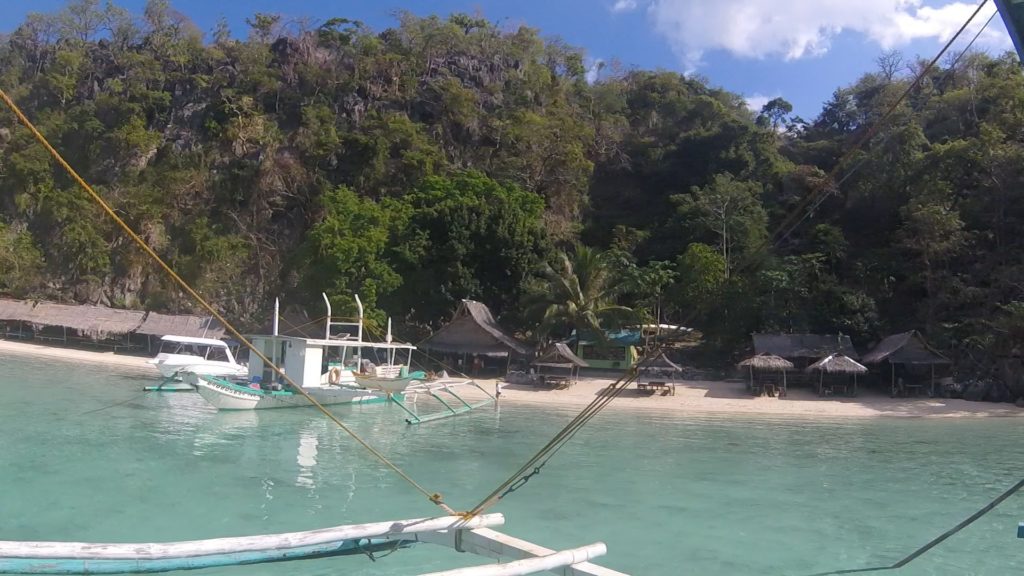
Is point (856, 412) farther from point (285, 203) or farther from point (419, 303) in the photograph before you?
point (285, 203)

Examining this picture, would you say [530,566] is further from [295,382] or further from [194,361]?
[194,361]

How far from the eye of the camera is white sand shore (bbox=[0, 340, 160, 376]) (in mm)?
26641

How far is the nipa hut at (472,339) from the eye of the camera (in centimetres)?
2562

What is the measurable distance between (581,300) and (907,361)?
33.9ft

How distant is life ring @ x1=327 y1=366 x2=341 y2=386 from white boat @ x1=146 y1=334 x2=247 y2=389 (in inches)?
158

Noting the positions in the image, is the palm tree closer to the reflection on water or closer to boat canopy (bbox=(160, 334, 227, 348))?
boat canopy (bbox=(160, 334, 227, 348))

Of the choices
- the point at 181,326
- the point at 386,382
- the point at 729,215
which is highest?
the point at 729,215

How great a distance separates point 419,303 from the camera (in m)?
29.1

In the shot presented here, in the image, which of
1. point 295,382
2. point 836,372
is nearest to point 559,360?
point 836,372

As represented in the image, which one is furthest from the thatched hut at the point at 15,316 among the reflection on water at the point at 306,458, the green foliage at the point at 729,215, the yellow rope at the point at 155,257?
the yellow rope at the point at 155,257

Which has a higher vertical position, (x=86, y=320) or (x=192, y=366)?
(x=86, y=320)

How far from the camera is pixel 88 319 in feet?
101

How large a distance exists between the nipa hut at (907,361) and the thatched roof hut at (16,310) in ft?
107

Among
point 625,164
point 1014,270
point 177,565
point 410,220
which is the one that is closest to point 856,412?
point 1014,270
